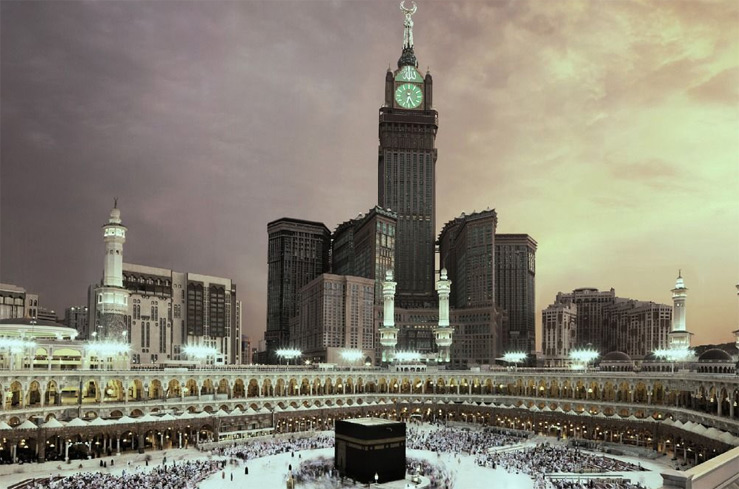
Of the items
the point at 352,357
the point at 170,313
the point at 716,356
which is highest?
the point at 170,313

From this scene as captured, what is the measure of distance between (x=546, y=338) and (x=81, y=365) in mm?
158761

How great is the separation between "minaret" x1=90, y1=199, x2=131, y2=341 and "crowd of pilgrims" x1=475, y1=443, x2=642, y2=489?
1647 inches

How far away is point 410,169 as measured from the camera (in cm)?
17688

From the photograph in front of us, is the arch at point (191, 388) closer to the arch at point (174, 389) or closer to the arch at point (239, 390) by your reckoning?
the arch at point (174, 389)

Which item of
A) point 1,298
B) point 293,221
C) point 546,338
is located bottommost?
point 546,338

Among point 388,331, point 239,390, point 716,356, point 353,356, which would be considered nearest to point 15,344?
point 239,390

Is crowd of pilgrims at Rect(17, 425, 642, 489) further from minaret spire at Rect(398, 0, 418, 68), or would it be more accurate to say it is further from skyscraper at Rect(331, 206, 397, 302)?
minaret spire at Rect(398, 0, 418, 68)

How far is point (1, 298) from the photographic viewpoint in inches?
4345

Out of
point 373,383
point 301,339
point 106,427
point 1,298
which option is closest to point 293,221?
point 301,339

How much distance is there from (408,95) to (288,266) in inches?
2547

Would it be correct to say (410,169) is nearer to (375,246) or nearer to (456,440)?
(375,246)

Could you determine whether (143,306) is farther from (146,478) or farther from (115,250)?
(146,478)

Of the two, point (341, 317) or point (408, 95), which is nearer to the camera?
point (341, 317)

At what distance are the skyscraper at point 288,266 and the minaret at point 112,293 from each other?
4905 inches
